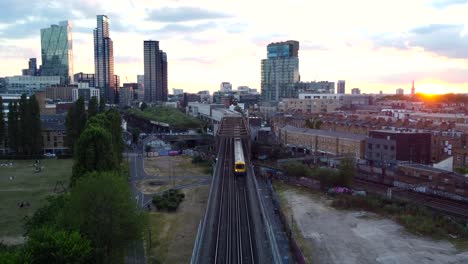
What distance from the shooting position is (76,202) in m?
17.5

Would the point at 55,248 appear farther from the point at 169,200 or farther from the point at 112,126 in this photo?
the point at 112,126

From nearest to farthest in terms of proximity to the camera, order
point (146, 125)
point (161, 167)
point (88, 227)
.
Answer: point (88, 227) < point (161, 167) < point (146, 125)

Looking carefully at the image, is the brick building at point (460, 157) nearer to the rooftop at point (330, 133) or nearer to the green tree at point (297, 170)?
the rooftop at point (330, 133)

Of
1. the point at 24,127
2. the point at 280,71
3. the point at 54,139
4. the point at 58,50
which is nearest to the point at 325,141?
the point at 54,139

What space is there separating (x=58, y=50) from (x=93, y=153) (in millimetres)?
167129

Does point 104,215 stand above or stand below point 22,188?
above

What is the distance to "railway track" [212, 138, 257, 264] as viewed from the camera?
2070cm

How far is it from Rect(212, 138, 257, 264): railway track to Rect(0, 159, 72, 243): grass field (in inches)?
458

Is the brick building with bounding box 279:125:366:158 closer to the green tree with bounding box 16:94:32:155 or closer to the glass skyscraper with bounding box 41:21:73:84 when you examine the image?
the green tree with bounding box 16:94:32:155

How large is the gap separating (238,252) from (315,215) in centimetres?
1064

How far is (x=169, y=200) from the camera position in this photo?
107 feet

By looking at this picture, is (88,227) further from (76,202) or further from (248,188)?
(248,188)

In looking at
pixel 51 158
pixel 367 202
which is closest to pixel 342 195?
pixel 367 202

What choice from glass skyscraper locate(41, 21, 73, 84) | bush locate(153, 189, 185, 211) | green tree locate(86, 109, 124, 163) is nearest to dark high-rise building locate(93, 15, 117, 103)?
glass skyscraper locate(41, 21, 73, 84)
